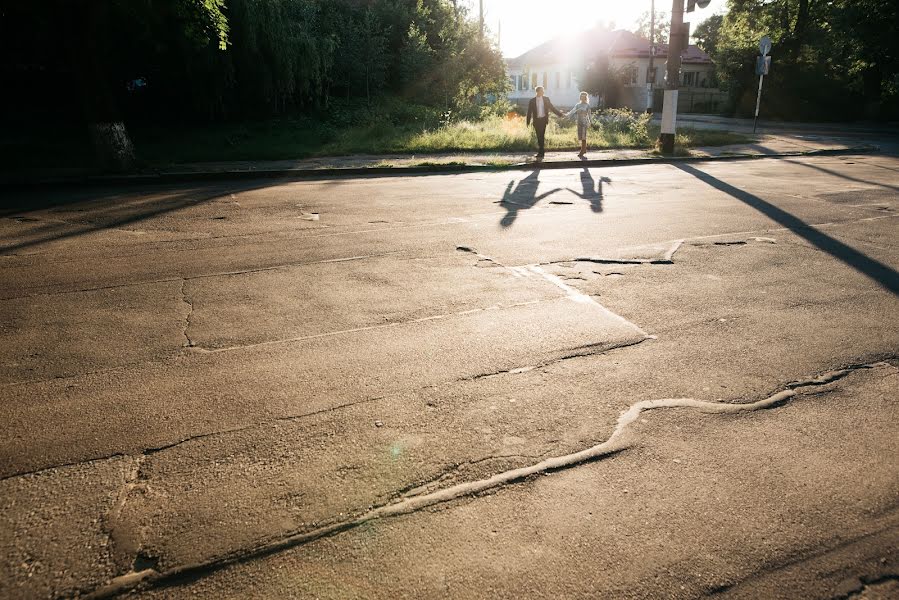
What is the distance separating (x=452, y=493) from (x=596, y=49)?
56.1 metres

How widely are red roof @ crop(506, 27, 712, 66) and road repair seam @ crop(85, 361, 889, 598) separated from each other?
1854 inches

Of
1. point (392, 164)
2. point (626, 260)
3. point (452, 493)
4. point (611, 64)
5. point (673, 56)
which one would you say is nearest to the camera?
point (452, 493)

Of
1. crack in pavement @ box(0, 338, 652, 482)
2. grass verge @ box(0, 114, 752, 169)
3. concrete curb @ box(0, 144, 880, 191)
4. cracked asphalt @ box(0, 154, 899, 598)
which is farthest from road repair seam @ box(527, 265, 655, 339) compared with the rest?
grass verge @ box(0, 114, 752, 169)

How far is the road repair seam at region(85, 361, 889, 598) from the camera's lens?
7.16 feet

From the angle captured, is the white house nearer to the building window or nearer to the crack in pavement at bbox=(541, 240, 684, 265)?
the building window

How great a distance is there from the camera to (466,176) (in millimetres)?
13398

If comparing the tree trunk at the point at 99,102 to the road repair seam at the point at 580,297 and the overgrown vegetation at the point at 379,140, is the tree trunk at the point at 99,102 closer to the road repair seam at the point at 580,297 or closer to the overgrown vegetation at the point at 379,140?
the overgrown vegetation at the point at 379,140

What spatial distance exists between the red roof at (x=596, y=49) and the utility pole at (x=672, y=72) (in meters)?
31.4

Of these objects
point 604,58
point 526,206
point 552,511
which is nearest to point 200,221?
point 526,206

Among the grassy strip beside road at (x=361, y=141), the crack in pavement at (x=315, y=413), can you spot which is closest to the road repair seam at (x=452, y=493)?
the crack in pavement at (x=315, y=413)

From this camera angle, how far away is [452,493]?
263 centimetres

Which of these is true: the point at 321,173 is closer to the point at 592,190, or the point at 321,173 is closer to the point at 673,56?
the point at 592,190

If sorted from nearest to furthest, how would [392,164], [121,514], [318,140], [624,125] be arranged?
[121,514], [392,164], [318,140], [624,125]

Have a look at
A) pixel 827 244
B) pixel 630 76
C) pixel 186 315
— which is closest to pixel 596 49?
pixel 630 76
